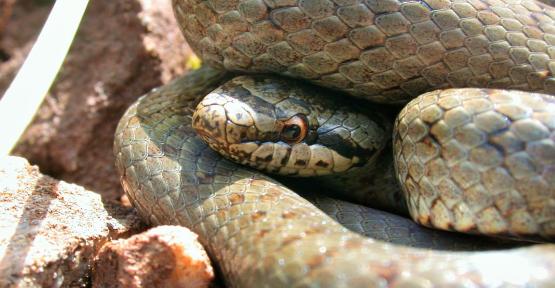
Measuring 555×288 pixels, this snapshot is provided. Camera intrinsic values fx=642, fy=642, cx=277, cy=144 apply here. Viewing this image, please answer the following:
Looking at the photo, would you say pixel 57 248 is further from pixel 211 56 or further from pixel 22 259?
pixel 211 56

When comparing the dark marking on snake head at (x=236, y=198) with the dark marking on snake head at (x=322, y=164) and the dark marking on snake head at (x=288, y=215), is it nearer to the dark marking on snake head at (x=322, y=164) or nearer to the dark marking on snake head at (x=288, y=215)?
the dark marking on snake head at (x=288, y=215)

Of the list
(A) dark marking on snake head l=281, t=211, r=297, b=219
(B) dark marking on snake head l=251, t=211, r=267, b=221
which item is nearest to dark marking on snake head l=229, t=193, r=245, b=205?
(B) dark marking on snake head l=251, t=211, r=267, b=221

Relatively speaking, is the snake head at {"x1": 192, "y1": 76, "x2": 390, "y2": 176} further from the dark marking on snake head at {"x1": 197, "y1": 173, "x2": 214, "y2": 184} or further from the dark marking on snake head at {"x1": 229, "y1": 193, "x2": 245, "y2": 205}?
the dark marking on snake head at {"x1": 229, "y1": 193, "x2": 245, "y2": 205}

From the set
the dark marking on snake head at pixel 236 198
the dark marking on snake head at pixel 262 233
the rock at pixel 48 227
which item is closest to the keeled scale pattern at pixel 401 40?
the dark marking on snake head at pixel 236 198

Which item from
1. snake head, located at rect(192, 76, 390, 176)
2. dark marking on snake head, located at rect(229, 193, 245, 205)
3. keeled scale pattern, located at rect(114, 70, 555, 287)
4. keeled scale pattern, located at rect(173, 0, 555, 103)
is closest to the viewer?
keeled scale pattern, located at rect(114, 70, 555, 287)

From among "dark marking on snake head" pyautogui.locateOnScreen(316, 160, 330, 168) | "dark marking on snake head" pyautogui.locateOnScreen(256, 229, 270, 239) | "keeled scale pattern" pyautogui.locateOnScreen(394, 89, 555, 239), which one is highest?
"keeled scale pattern" pyautogui.locateOnScreen(394, 89, 555, 239)

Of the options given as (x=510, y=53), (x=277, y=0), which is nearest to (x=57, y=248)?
(x=277, y=0)

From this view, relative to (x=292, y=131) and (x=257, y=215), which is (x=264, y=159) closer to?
(x=292, y=131)
